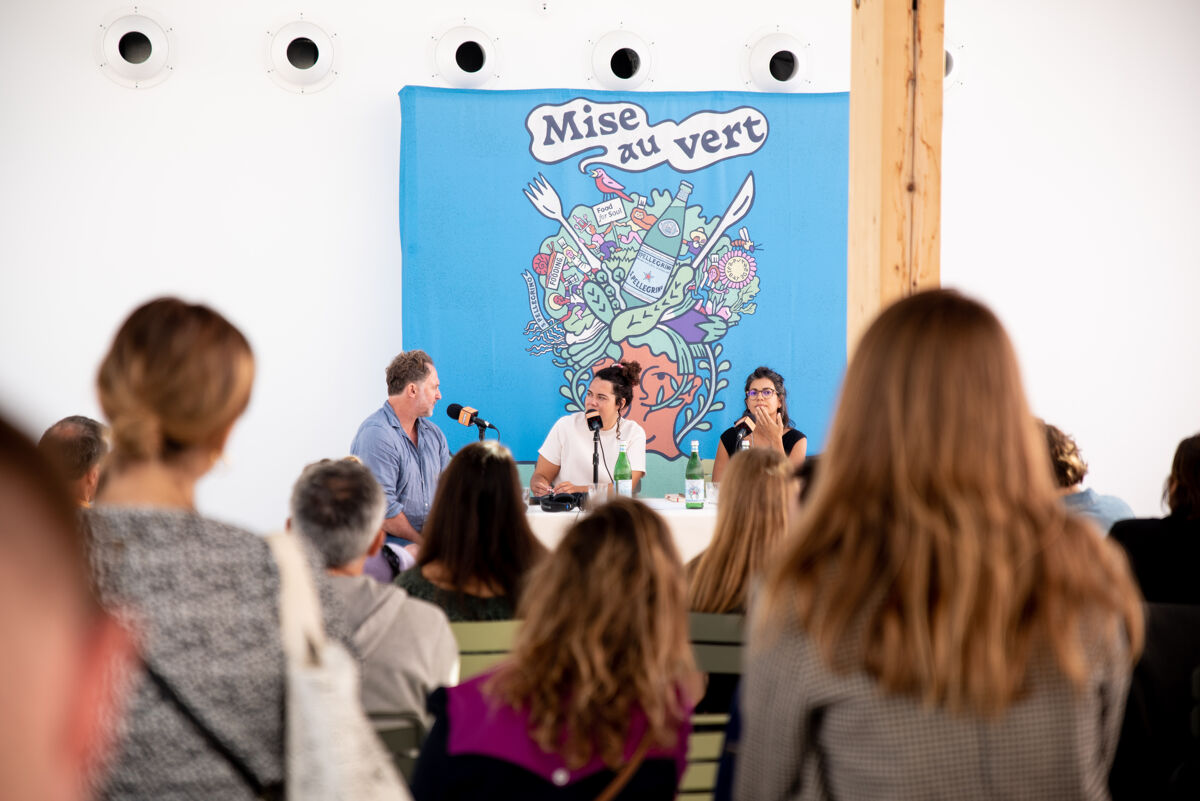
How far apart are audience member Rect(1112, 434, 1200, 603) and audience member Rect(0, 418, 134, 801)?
2379 mm

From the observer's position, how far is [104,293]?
5020mm

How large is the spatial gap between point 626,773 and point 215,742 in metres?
0.61

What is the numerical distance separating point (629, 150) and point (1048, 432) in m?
3.22

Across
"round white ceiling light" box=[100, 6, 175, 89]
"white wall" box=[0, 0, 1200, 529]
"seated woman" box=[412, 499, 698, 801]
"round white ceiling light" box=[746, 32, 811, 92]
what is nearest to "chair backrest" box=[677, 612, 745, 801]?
"seated woman" box=[412, 499, 698, 801]

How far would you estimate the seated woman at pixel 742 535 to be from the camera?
2.13m

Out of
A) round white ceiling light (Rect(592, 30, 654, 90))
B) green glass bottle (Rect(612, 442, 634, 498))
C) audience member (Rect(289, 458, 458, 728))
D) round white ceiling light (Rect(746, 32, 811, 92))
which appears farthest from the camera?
round white ceiling light (Rect(746, 32, 811, 92))

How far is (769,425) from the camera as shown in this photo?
491 cm

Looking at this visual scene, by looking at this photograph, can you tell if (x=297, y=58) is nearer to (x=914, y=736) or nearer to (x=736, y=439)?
(x=736, y=439)

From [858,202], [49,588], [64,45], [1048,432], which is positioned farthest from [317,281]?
[49,588]

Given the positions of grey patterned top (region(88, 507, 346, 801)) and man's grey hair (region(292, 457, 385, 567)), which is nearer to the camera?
grey patterned top (region(88, 507, 346, 801))

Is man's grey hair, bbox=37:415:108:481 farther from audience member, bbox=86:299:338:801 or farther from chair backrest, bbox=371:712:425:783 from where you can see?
audience member, bbox=86:299:338:801

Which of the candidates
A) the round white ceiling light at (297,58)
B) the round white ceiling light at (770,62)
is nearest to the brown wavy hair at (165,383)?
the round white ceiling light at (297,58)

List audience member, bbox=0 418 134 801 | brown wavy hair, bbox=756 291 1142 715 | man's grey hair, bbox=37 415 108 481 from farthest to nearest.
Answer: man's grey hair, bbox=37 415 108 481 → brown wavy hair, bbox=756 291 1142 715 → audience member, bbox=0 418 134 801

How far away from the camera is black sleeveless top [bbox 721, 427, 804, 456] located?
505 cm
